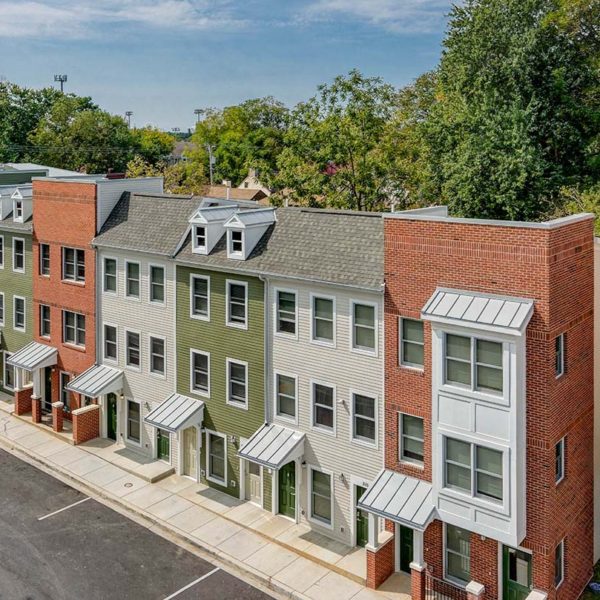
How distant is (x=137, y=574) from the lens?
18.5 m

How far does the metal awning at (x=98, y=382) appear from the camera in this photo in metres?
25.4

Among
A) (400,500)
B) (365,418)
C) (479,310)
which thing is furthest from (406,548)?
(479,310)

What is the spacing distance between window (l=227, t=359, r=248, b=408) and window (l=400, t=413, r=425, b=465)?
6046 mm

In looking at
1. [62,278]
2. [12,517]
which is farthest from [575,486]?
[62,278]

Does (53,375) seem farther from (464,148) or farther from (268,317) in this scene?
(464,148)

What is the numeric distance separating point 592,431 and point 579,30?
29.7 metres

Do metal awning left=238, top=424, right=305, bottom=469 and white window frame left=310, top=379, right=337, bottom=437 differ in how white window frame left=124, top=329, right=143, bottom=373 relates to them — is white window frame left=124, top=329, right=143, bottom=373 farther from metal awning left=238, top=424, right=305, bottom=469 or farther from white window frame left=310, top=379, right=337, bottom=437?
white window frame left=310, top=379, right=337, bottom=437

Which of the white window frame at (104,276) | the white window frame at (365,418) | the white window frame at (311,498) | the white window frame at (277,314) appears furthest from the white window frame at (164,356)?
the white window frame at (365,418)

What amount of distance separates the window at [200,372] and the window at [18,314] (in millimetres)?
12193

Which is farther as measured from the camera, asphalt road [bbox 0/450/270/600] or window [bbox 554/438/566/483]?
asphalt road [bbox 0/450/270/600]

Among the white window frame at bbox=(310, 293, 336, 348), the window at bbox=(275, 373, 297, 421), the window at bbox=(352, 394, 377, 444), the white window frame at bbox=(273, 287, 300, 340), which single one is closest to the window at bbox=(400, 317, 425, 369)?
the window at bbox=(352, 394, 377, 444)

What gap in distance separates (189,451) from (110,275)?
807 cm

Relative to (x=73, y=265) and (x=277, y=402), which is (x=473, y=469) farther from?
(x=73, y=265)

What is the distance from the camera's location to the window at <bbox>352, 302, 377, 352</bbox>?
18328 millimetres
